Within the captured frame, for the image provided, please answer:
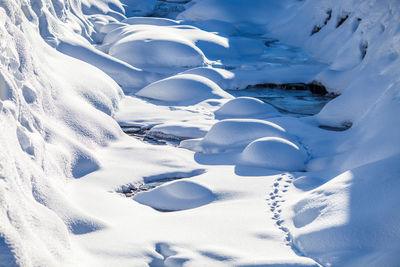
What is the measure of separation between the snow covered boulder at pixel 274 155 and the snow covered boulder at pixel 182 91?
1.79 m

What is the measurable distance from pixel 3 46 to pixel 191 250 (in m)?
1.39

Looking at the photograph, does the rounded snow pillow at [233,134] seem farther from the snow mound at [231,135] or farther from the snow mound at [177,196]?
the snow mound at [177,196]

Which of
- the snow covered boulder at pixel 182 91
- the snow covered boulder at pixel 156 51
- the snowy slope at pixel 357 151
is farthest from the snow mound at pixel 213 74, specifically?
the snowy slope at pixel 357 151

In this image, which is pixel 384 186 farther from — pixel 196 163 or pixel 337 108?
pixel 337 108

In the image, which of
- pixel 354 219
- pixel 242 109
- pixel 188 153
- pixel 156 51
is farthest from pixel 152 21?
pixel 354 219

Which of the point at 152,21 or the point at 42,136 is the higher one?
the point at 152,21

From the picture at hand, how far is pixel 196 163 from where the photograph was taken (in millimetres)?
3971

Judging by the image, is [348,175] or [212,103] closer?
[348,175]

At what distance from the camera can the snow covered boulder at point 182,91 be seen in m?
5.72

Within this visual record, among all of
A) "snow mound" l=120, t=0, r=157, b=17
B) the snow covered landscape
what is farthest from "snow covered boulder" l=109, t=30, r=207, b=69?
"snow mound" l=120, t=0, r=157, b=17

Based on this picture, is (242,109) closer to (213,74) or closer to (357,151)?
(213,74)

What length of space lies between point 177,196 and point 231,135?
1.19m

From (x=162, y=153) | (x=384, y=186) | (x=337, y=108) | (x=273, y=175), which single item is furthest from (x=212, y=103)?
(x=384, y=186)

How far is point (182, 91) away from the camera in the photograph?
5750mm
